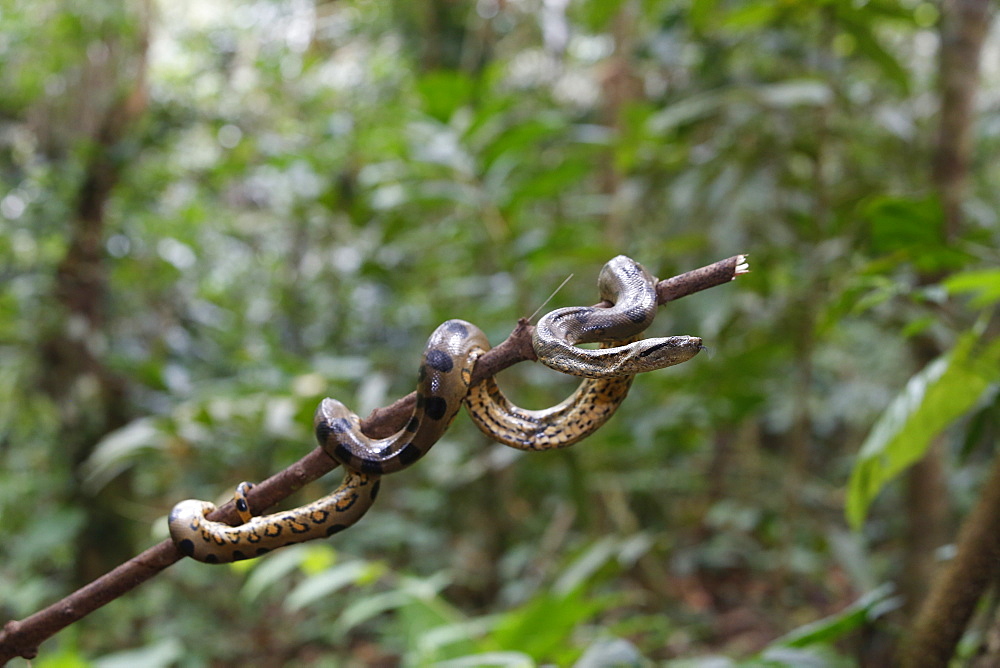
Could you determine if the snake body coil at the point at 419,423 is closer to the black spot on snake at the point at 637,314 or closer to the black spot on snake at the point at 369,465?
the black spot on snake at the point at 369,465

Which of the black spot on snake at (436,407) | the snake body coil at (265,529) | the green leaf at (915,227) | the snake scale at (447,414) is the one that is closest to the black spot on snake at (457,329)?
the snake scale at (447,414)

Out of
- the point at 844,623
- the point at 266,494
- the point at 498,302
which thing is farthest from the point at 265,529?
the point at 498,302

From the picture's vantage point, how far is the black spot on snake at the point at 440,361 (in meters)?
0.90

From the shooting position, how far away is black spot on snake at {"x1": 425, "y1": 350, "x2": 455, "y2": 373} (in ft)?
2.94

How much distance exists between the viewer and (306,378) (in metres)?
2.81

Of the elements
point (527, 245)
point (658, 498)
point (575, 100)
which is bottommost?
point (658, 498)

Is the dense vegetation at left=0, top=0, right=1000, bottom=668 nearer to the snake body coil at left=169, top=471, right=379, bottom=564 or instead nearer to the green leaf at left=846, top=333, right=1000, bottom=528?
the green leaf at left=846, top=333, right=1000, bottom=528

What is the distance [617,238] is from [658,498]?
149 cm

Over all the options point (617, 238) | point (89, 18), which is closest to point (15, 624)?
point (617, 238)

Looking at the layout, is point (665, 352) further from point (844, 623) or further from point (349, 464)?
point (844, 623)

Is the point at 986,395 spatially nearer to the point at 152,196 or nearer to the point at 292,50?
the point at 152,196

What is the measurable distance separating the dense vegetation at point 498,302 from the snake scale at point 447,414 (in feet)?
1.74

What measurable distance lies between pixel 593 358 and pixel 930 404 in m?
0.78

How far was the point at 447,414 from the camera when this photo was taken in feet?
2.89
